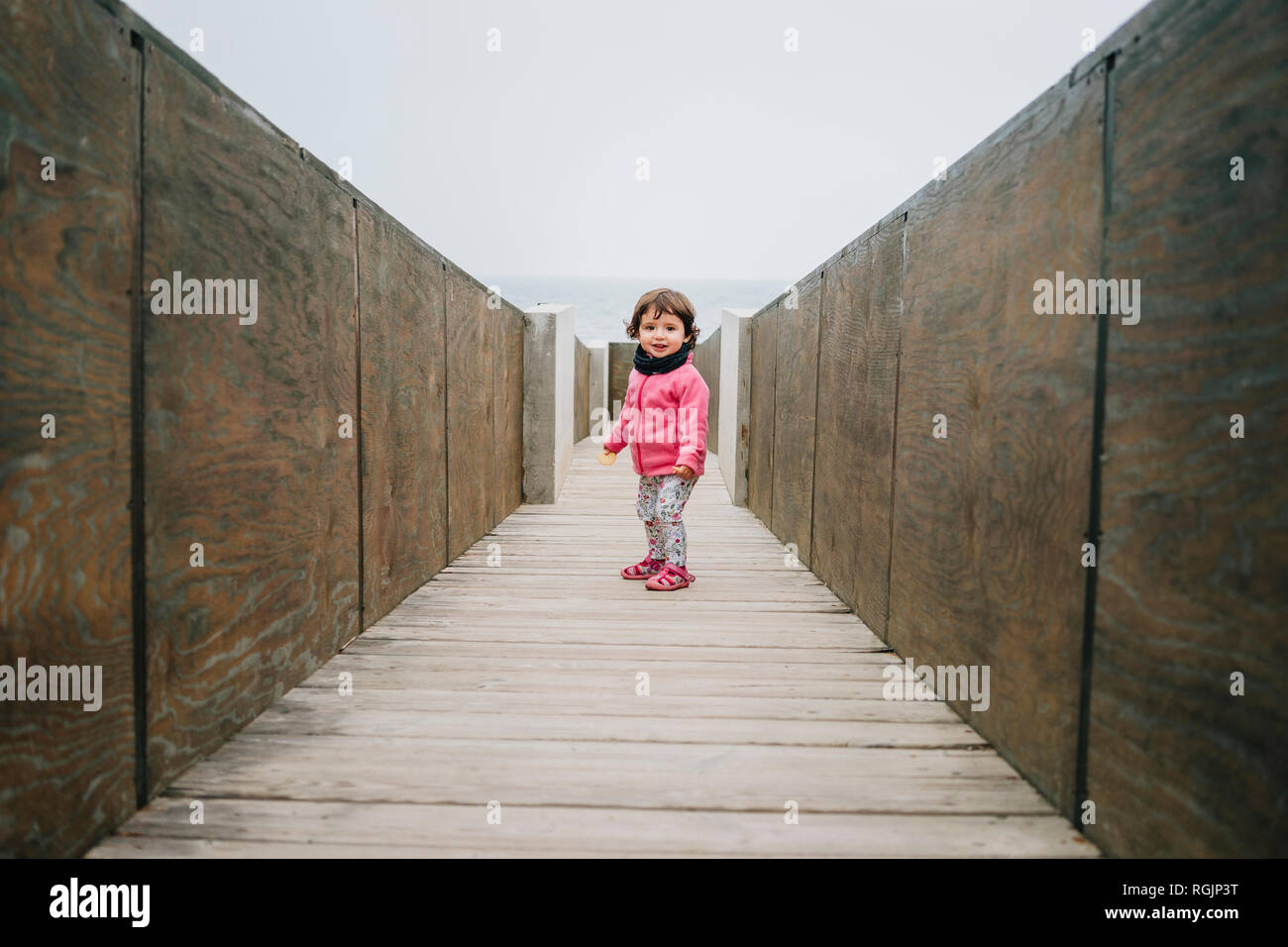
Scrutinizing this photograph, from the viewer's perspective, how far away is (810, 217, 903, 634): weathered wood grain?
2.74 metres

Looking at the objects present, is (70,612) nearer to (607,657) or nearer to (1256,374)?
(607,657)

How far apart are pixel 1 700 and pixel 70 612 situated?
0.63ft

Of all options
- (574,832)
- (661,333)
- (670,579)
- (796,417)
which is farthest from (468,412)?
(574,832)

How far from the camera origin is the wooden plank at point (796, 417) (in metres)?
4.03

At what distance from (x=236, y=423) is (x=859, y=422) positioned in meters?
2.32

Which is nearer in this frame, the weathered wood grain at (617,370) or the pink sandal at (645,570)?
the pink sandal at (645,570)

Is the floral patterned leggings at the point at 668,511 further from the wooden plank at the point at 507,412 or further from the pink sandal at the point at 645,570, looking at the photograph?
the wooden plank at the point at 507,412

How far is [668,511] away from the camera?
3.67 m

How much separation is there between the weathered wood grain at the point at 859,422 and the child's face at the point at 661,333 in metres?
0.77

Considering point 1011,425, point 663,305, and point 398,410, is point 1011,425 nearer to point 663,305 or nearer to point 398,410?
point 663,305

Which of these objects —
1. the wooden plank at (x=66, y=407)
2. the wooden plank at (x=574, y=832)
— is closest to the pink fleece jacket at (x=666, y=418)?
the wooden plank at (x=574, y=832)

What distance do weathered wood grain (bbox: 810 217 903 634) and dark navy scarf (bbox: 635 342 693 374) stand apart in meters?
0.73
